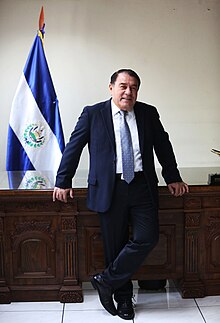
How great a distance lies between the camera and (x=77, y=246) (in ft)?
9.64

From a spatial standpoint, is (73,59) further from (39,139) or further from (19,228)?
(19,228)

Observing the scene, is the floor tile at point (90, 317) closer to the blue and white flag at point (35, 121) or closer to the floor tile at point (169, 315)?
the floor tile at point (169, 315)

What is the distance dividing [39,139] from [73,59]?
0.74m

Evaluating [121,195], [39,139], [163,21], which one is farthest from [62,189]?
[163,21]

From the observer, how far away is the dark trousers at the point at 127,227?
2631 millimetres

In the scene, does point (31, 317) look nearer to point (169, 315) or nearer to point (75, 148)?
point (169, 315)

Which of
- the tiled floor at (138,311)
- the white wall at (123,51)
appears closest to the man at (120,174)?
Answer: the tiled floor at (138,311)

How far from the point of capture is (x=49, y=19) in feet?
12.3

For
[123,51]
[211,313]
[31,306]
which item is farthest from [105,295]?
[123,51]

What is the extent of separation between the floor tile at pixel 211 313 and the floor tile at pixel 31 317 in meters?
0.85

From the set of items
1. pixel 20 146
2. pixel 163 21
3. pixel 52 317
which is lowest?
pixel 52 317

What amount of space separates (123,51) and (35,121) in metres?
0.92

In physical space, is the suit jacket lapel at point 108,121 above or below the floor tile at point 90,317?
above

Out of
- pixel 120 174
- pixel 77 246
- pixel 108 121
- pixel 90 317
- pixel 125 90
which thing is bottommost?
pixel 90 317
